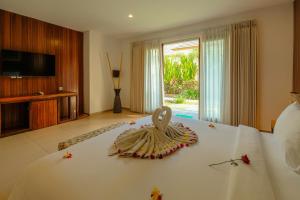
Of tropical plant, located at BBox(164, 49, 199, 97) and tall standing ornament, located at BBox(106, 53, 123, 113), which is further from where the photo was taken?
tropical plant, located at BBox(164, 49, 199, 97)

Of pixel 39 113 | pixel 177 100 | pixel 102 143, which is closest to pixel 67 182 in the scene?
pixel 102 143

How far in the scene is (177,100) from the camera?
624 cm

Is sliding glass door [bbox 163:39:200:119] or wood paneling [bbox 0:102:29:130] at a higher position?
sliding glass door [bbox 163:39:200:119]

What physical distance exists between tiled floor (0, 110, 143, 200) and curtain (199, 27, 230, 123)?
7.98 feet

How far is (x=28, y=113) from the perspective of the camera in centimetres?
350

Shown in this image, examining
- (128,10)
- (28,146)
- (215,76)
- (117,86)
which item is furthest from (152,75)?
(28,146)

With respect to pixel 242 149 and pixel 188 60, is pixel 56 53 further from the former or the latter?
pixel 242 149

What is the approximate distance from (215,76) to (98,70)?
334 centimetres

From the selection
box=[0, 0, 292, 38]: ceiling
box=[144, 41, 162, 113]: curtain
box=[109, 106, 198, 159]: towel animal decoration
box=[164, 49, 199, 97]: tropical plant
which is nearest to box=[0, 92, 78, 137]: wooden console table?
box=[0, 0, 292, 38]: ceiling

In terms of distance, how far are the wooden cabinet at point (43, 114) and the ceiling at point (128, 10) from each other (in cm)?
186

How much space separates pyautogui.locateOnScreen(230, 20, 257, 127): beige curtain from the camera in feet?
11.2

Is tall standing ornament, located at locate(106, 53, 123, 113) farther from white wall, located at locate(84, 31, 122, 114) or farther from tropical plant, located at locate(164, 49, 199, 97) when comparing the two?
tropical plant, located at locate(164, 49, 199, 97)

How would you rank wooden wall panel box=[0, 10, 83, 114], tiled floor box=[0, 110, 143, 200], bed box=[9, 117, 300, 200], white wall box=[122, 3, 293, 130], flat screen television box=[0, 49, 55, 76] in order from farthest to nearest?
wooden wall panel box=[0, 10, 83, 114] → flat screen television box=[0, 49, 55, 76] → white wall box=[122, 3, 293, 130] → tiled floor box=[0, 110, 143, 200] → bed box=[9, 117, 300, 200]

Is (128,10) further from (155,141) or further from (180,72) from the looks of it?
(180,72)
